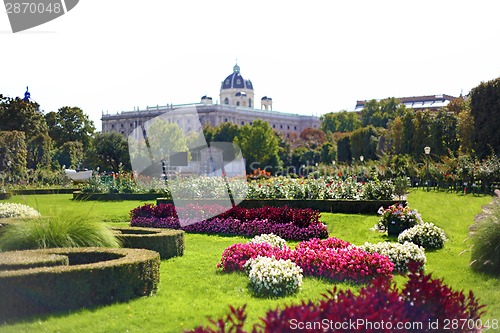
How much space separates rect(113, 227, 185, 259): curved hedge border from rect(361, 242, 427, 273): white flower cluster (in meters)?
3.34

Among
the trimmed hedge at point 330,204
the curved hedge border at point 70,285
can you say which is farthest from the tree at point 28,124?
the curved hedge border at point 70,285

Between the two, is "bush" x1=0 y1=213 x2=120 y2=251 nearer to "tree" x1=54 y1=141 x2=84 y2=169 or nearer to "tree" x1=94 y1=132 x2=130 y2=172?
"tree" x1=94 y1=132 x2=130 y2=172

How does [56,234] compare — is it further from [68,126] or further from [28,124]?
[68,126]

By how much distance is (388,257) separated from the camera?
857 cm

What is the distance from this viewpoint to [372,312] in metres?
3.84

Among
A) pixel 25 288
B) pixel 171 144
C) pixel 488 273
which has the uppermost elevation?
pixel 171 144

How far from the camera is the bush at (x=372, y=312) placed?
354cm

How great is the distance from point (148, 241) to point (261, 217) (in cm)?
407

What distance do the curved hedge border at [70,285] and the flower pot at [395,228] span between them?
6779 mm

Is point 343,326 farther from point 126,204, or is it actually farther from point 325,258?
point 126,204

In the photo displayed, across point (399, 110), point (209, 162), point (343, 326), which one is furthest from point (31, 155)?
point (399, 110)

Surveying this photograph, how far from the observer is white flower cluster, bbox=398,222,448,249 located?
11.0 metres

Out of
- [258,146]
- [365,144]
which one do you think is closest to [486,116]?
[365,144]

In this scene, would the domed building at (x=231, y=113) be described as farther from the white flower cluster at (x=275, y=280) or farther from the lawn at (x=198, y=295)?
the white flower cluster at (x=275, y=280)
